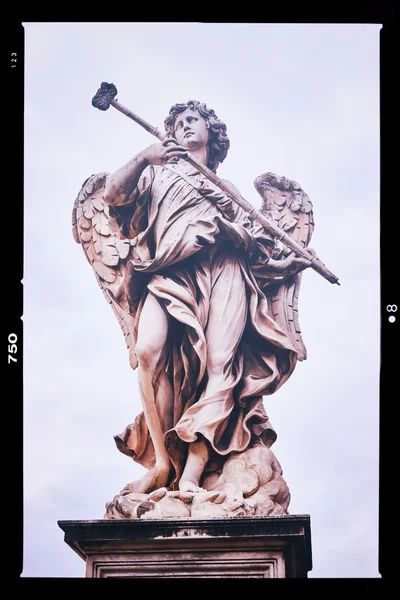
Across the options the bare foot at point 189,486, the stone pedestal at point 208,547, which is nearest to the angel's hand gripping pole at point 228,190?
the bare foot at point 189,486

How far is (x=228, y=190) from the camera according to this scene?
13.4 metres

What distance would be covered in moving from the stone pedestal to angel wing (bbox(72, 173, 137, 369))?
167cm

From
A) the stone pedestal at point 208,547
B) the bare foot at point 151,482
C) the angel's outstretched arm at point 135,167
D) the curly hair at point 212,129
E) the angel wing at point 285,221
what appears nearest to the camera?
the stone pedestal at point 208,547

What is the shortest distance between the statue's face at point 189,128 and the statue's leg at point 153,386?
1.27 meters

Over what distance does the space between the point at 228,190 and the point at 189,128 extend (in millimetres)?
547

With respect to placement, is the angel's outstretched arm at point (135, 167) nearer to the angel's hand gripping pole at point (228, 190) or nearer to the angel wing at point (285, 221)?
the angel's hand gripping pole at point (228, 190)

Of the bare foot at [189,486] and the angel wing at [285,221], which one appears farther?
the angel wing at [285,221]

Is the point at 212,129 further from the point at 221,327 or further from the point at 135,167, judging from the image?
the point at 221,327

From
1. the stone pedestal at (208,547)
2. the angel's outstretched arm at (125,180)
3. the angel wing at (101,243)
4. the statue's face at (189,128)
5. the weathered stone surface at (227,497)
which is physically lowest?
the stone pedestal at (208,547)

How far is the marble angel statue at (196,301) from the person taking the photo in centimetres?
1296

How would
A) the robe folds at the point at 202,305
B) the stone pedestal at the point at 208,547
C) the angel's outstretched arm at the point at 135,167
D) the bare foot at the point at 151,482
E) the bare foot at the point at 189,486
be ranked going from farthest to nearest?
the angel's outstretched arm at the point at 135,167 → the robe folds at the point at 202,305 → the bare foot at the point at 151,482 → the bare foot at the point at 189,486 → the stone pedestal at the point at 208,547

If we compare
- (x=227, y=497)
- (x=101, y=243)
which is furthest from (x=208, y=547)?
(x=101, y=243)
